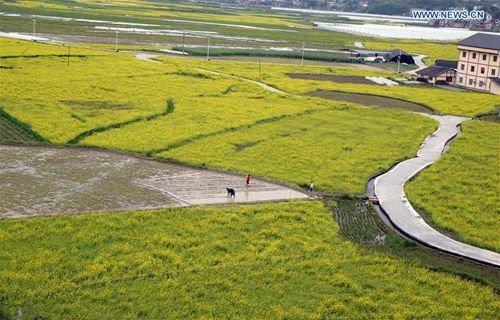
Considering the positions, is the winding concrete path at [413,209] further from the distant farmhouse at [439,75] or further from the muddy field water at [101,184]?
the distant farmhouse at [439,75]

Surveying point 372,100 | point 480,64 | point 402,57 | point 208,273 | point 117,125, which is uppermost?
point 480,64

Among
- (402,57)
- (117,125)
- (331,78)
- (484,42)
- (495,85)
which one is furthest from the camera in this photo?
(402,57)

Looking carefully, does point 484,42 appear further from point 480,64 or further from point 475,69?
point 475,69

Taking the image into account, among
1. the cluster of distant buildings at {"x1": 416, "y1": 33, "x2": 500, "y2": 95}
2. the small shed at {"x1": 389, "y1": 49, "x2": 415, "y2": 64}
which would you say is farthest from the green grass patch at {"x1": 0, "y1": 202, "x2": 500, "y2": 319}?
the small shed at {"x1": 389, "y1": 49, "x2": 415, "y2": 64}

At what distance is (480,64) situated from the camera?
5016cm

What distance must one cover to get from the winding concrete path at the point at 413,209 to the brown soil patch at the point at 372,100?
8857 mm

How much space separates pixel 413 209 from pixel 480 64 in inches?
1347

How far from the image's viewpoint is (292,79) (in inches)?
1836

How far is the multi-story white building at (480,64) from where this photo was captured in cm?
4869

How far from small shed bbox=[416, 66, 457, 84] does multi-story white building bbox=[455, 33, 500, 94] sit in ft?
1.97

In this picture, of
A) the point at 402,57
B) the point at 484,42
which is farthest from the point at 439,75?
the point at 402,57

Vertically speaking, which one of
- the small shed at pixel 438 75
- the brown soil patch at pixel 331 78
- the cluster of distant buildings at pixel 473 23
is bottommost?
the brown soil patch at pixel 331 78

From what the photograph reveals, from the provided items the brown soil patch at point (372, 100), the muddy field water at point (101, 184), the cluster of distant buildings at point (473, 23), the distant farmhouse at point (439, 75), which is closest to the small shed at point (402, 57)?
the distant farmhouse at point (439, 75)

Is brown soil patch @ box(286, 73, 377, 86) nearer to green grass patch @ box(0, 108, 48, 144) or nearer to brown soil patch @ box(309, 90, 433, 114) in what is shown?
brown soil patch @ box(309, 90, 433, 114)
